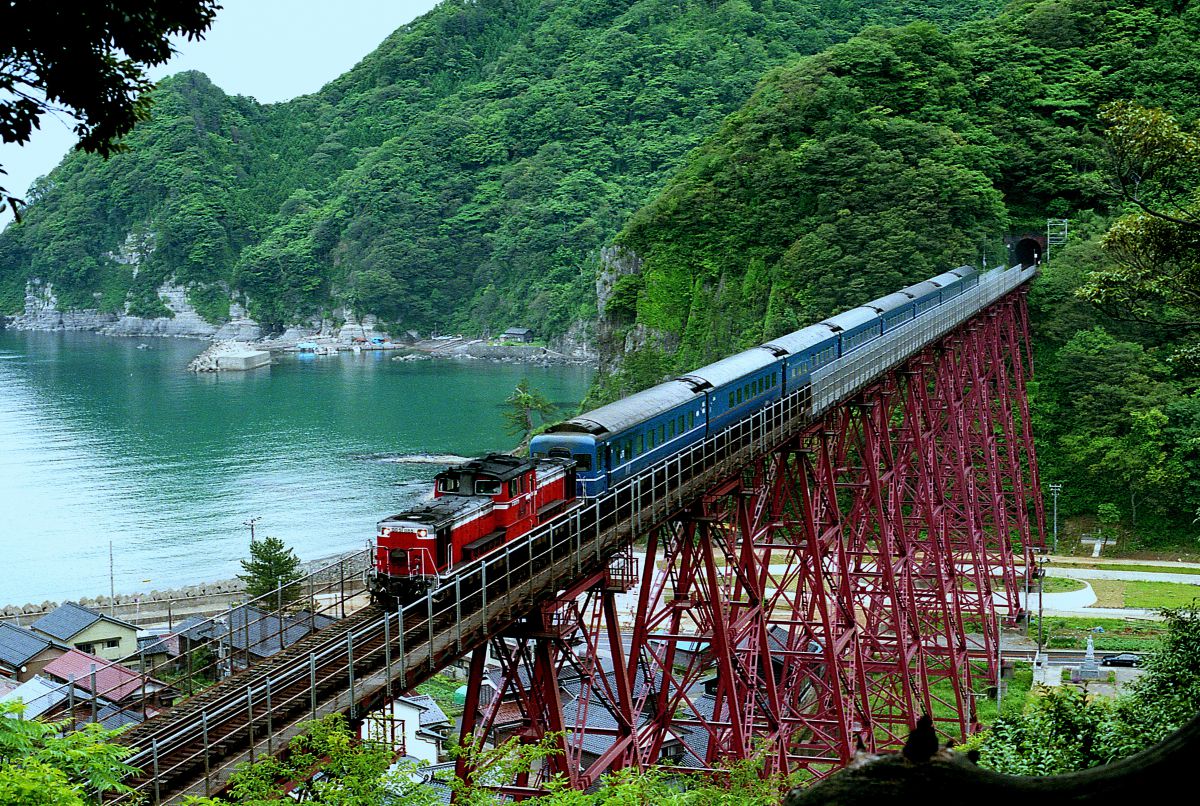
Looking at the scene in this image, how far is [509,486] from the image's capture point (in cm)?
1902

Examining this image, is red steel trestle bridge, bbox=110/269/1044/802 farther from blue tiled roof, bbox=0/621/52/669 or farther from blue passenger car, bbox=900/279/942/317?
blue tiled roof, bbox=0/621/52/669

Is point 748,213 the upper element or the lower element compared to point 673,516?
upper

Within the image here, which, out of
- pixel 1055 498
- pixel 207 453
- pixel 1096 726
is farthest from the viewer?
pixel 207 453

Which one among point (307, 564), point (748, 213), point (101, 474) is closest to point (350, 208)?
point (101, 474)

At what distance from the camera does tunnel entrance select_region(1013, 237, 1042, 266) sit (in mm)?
67500

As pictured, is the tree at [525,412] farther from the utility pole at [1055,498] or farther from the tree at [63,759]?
the tree at [63,759]

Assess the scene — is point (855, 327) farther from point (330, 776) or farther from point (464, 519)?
point (330, 776)

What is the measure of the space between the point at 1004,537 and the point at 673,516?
28.6 meters

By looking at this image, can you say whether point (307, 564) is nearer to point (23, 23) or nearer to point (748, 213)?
point (748, 213)

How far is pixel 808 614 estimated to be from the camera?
1077 inches

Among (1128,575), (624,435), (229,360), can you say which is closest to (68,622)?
(624,435)

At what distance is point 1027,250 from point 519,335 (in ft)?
320

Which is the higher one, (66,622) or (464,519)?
(464,519)

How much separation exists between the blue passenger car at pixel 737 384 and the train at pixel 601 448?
1.1 inches
